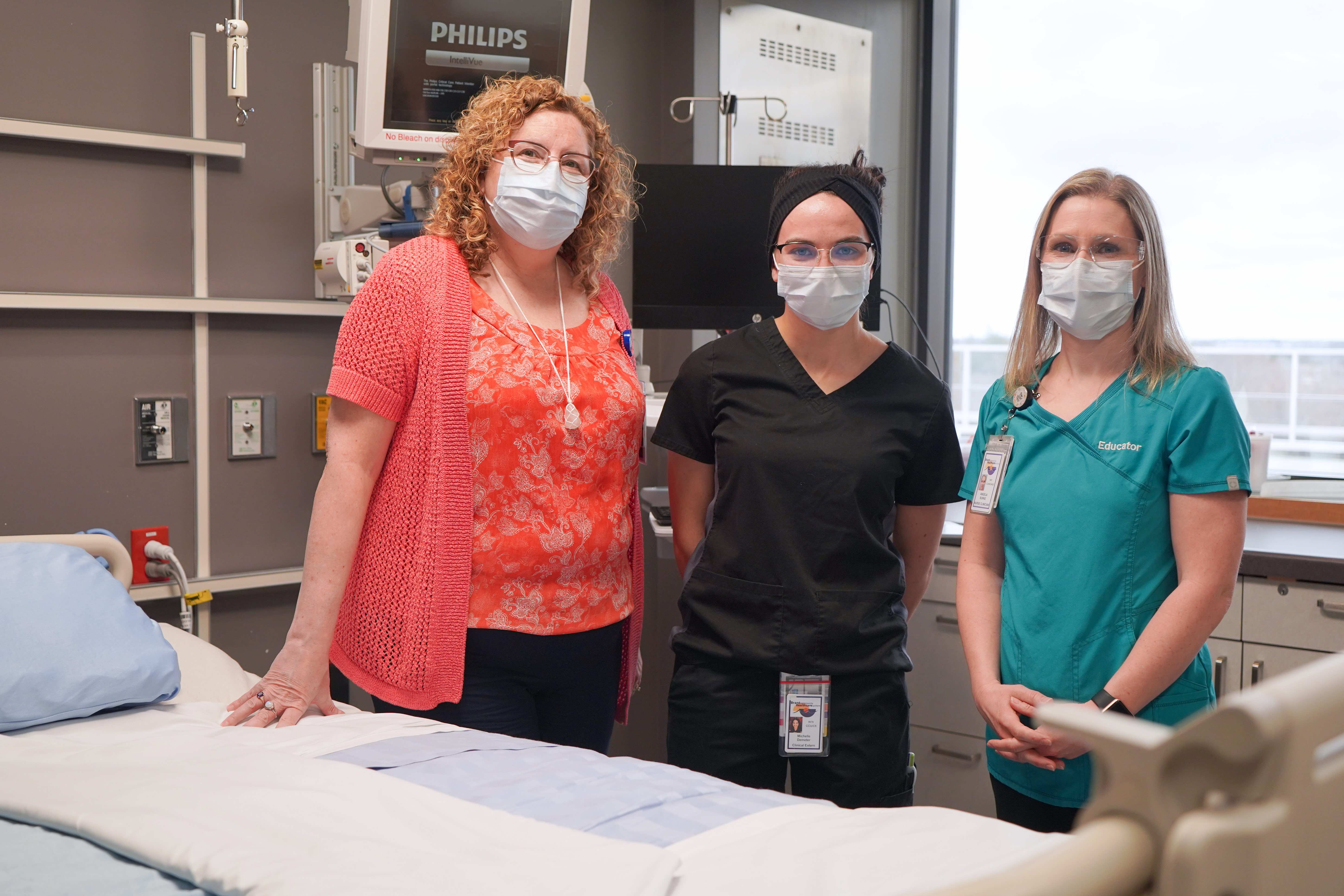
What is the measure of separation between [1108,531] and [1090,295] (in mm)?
340

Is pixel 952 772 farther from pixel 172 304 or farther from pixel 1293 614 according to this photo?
pixel 172 304

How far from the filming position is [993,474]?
5.10 ft

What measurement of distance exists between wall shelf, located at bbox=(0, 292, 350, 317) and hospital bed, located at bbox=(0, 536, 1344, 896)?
1.15m

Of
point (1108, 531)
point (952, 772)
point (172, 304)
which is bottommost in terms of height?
point (952, 772)

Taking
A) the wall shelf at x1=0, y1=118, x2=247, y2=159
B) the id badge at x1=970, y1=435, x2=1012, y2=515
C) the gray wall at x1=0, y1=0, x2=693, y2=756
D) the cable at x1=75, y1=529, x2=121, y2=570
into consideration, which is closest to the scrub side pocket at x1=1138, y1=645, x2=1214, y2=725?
the id badge at x1=970, y1=435, x2=1012, y2=515

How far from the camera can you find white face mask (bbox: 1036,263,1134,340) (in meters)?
1.49

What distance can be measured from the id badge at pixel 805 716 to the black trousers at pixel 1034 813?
→ 260mm

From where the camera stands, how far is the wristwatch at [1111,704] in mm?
1399

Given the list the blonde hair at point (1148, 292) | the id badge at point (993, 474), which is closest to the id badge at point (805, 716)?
the id badge at point (993, 474)

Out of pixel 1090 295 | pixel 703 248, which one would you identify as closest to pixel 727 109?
pixel 703 248

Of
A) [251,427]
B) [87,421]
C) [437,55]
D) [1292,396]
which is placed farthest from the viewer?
[1292,396]

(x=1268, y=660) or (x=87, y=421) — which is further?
(x=87, y=421)

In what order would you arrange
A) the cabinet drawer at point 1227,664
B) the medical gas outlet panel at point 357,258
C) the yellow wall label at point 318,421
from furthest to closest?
1. the yellow wall label at point 318,421
2. the medical gas outlet panel at point 357,258
3. the cabinet drawer at point 1227,664

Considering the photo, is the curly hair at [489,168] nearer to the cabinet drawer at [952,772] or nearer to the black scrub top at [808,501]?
the black scrub top at [808,501]
